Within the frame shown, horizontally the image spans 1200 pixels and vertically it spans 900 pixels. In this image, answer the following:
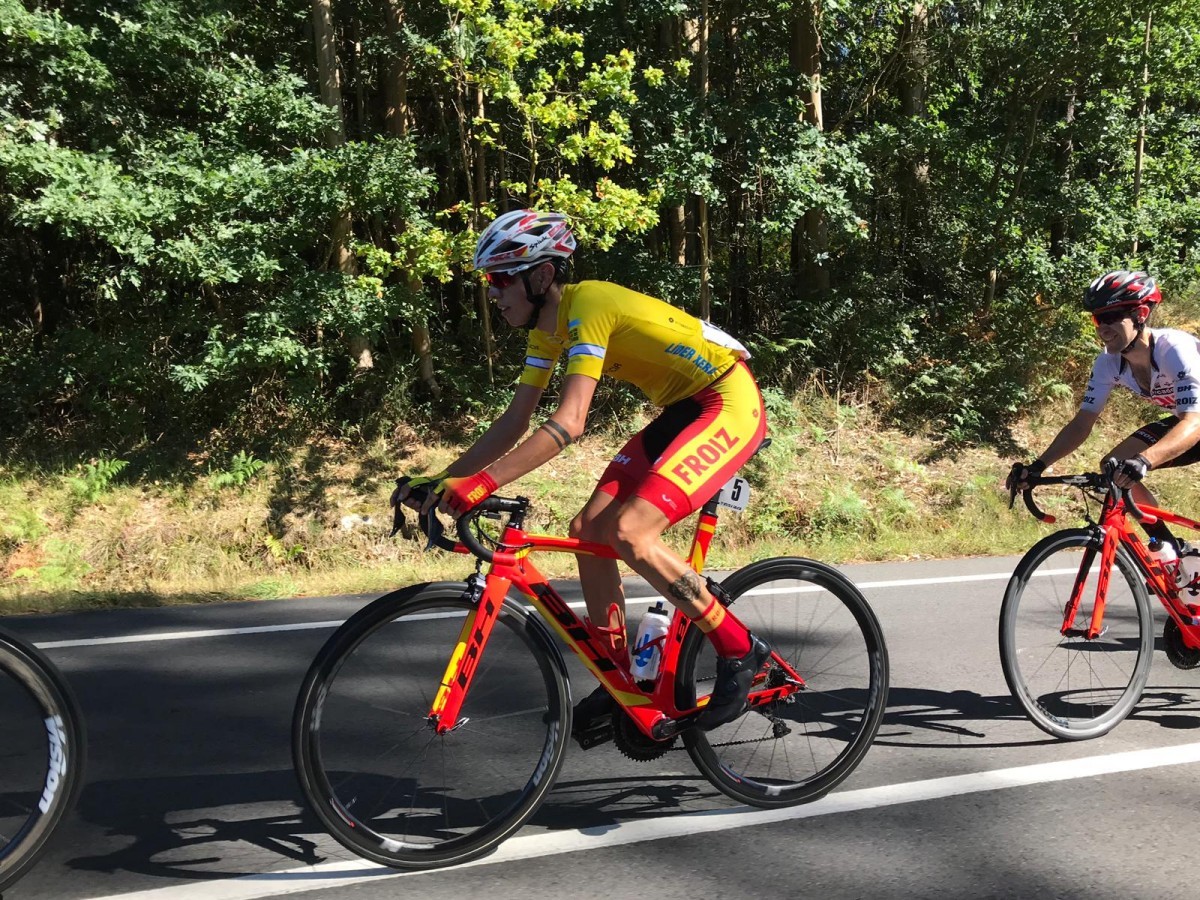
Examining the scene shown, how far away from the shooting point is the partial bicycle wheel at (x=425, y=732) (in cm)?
295

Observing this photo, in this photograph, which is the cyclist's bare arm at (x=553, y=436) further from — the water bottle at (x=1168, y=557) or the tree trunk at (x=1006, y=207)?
the tree trunk at (x=1006, y=207)

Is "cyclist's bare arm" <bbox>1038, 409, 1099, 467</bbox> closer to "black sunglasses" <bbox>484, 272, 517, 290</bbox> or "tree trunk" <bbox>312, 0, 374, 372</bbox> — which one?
"black sunglasses" <bbox>484, 272, 517, 290</bbox>

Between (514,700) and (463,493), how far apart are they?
769mm

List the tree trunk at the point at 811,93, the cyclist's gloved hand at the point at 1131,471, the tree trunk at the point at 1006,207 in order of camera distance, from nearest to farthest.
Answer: the cyclist's gloved hand at the point at 1131,471 → the tree trunk at the point at 811,93 → the tree trunk at the point at 1006,207

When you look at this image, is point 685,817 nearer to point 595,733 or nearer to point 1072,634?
point 595,733

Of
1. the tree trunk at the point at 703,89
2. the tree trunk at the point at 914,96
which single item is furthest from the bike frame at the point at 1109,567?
the tree trunk at the point at 914,96

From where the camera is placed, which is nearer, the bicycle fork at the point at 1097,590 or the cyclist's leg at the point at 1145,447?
the bicycle fork at the point at 1097,590

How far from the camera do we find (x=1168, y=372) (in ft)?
14.3

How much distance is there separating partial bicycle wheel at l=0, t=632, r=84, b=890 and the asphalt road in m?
0.18

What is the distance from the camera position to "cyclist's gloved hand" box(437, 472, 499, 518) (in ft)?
9.45

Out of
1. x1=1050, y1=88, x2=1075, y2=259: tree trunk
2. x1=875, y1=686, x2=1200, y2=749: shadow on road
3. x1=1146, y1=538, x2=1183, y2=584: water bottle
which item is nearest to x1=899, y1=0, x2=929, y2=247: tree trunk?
x1=1050, y1=88, x2=1075, y2=259: tree trunk

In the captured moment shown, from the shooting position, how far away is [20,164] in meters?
10.6

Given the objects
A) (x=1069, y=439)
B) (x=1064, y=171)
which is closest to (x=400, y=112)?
(x=1064, y=171)

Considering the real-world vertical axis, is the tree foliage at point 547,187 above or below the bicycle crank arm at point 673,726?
above
